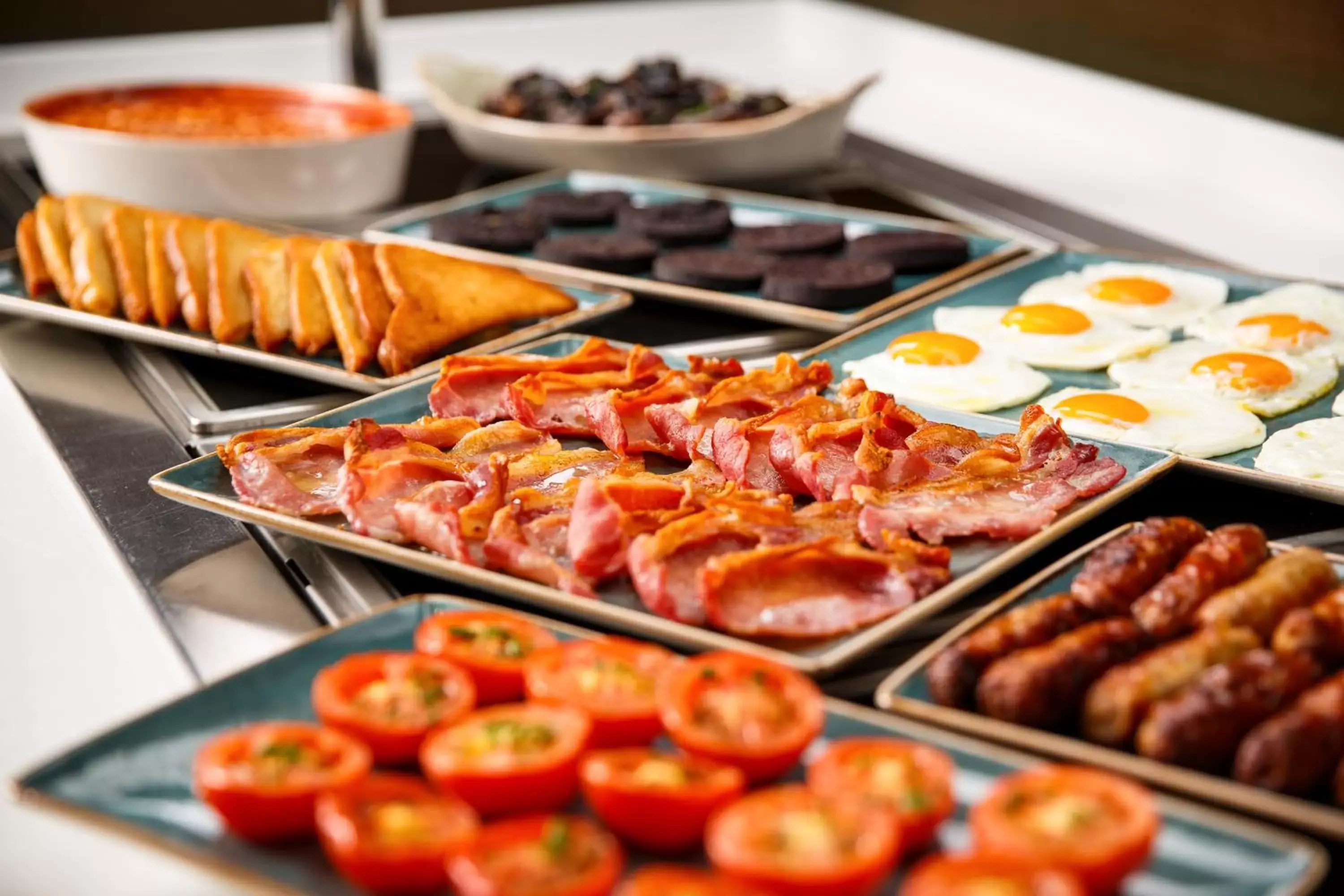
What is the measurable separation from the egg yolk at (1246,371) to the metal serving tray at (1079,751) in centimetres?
97

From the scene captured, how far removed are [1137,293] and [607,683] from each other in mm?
1772

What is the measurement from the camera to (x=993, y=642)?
1.57 meters

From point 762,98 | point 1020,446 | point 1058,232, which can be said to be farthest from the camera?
point 762,98

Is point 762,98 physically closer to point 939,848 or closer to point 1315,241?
point 1315,241

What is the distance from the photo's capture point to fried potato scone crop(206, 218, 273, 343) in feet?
8.78

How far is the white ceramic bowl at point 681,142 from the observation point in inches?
147

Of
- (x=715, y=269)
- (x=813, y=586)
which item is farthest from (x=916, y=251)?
(x=813, y=586)

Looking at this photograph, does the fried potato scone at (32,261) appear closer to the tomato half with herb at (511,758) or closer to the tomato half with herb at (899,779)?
the tomato half with herb at (511,758)

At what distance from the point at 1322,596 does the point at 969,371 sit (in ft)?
3.20

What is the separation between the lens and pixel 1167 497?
7.20 feet

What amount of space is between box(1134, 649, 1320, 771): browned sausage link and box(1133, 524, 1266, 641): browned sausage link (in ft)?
0.48

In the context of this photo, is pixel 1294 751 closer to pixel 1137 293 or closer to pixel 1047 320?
pixel 1047 320

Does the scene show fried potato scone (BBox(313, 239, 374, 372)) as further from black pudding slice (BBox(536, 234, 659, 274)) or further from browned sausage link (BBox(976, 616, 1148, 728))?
browned sausage link (BBox(976, 616, 1148, 728))

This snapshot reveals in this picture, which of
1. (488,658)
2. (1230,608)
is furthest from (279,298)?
(1230,608)
